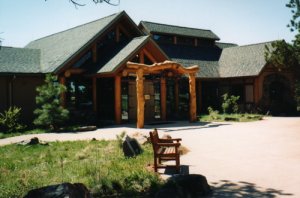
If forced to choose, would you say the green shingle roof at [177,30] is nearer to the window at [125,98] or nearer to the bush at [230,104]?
the bush at [230,104]

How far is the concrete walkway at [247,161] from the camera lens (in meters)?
6.92

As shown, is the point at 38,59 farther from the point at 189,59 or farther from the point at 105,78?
the point at 189,59

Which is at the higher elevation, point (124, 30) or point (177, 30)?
point (177, 30)

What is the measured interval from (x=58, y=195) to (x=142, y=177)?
2.97m

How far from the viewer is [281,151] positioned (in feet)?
35.9

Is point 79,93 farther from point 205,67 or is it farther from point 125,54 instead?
point 205,67

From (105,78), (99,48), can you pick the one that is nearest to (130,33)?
(99,48)

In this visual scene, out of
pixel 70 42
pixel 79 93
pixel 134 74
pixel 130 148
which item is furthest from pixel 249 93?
pixel 130 148

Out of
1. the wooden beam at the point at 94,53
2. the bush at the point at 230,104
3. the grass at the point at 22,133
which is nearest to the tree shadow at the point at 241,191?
the grass at the point at 22,133

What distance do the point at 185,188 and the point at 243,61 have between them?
2425 centimetres

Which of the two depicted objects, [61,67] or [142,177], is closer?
[142,177]

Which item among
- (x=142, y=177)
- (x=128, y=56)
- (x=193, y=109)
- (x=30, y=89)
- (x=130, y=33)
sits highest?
(x=130, y=33)

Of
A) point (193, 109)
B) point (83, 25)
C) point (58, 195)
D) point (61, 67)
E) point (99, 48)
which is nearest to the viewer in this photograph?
point (58, 195)

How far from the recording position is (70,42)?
966 inches
